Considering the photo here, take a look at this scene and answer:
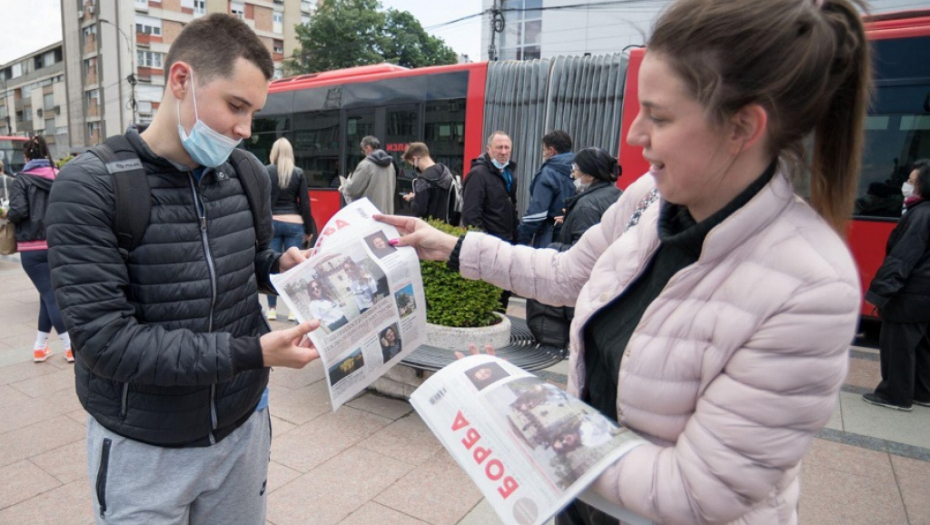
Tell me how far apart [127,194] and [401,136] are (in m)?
8.20

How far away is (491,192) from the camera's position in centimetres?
589

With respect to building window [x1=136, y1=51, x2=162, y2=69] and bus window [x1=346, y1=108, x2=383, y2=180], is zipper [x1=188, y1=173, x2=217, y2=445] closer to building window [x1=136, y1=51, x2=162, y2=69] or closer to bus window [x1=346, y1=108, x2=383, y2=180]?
bus window [x1=346, y1=108, x2=383, y2=180]

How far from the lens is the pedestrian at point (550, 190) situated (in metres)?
5.94

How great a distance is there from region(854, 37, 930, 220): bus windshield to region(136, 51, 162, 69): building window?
47.5 metres

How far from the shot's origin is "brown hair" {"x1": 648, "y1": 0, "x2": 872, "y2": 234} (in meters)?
0.96

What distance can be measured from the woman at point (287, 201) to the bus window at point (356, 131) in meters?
3.76

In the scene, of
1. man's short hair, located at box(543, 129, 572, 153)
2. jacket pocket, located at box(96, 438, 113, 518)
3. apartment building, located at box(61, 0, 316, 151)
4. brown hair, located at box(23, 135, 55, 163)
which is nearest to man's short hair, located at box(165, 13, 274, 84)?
jacket pocket, located at box(96, 438, 113, 518)

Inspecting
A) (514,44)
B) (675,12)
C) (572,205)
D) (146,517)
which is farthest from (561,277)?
(514,44)

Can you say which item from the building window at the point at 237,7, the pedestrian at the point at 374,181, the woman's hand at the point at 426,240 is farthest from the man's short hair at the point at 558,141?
the building window at the point at 237,7

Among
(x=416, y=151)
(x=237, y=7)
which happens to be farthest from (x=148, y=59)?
(x=416, y=151)

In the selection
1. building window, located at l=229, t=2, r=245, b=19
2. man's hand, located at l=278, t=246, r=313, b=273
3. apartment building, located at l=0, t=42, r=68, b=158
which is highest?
building window, located at l=229, t=2, r=245, b=19

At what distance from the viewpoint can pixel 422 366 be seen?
3553 millimetres

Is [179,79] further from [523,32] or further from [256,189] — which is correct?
[523,32]

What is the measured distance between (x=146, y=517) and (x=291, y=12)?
5337cm
